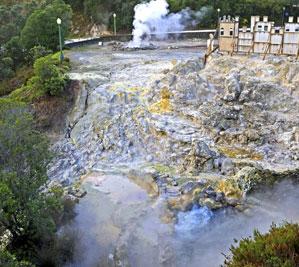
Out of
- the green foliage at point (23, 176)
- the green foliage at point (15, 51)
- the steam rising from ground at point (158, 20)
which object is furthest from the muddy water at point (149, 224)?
the steam rising from ground at point (158, 20)

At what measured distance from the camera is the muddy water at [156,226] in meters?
16.4

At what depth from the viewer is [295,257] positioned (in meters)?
10.2

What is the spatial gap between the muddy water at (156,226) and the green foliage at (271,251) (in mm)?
5134

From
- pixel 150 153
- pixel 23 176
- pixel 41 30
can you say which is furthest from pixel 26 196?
pixel 41 30

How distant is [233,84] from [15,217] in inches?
722

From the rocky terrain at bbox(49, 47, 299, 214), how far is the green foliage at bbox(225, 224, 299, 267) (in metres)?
8.16

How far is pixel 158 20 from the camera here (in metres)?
52.5

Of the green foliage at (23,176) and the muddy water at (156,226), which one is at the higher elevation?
the green foliage at (23,176)

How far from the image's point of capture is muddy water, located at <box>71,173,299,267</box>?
16422mm

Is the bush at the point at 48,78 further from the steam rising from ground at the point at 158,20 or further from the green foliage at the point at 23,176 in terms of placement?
the steam rising from ground at the point at 158,20

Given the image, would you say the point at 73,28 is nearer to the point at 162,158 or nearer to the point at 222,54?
the point at 222,54

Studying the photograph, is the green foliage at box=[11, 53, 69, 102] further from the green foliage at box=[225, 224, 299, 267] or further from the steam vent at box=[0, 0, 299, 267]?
the green foliage at box=[225, 224, 299, 267]

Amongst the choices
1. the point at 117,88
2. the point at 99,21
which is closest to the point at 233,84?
the point at 117,88

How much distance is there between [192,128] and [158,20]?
30.5m
